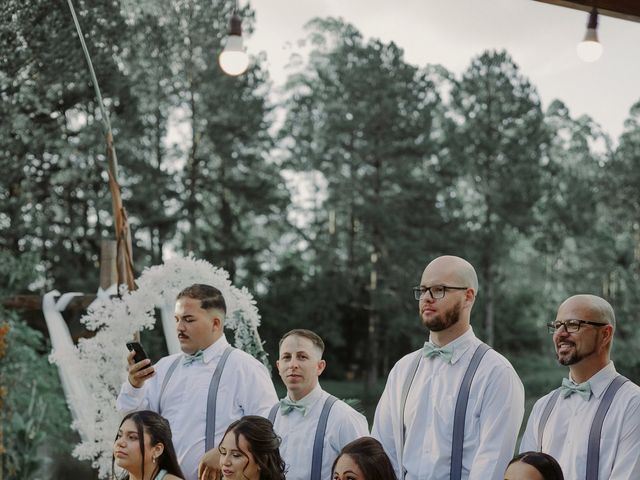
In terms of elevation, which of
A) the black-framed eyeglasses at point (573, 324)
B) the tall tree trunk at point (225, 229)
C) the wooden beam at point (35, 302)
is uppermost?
the tall tree trunk at point (225, 229)

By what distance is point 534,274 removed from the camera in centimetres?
1836

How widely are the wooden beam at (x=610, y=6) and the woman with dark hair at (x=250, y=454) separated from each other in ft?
7.28

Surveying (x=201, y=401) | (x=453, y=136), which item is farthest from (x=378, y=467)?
(x=453, y=136)

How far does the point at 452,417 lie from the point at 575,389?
1.48 feet

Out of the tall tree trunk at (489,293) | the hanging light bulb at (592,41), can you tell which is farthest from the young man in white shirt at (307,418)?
the tall tree trunk at (489,293)

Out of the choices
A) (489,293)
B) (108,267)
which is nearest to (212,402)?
(108,267)

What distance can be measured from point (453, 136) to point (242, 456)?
48.6 feet

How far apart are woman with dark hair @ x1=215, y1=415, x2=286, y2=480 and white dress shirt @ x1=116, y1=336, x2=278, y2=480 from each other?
0.48m

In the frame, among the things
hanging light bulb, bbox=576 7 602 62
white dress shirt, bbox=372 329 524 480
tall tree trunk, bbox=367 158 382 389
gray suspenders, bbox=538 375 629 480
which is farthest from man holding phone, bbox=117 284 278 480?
tall tree trunk, bbox=367 158 382 389

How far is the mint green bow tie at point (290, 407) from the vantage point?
332 cm

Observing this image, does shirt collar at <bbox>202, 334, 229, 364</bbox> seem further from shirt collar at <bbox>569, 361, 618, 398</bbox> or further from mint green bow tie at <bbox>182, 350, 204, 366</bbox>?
shirt collar at <bbox>569, 361, 618, 398</bbox>

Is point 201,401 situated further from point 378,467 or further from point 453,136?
point 453,136

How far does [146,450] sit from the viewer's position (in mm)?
3354

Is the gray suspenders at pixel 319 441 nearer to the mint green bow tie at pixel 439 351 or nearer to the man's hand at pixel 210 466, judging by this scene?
the man's hand at pixel 210 466
